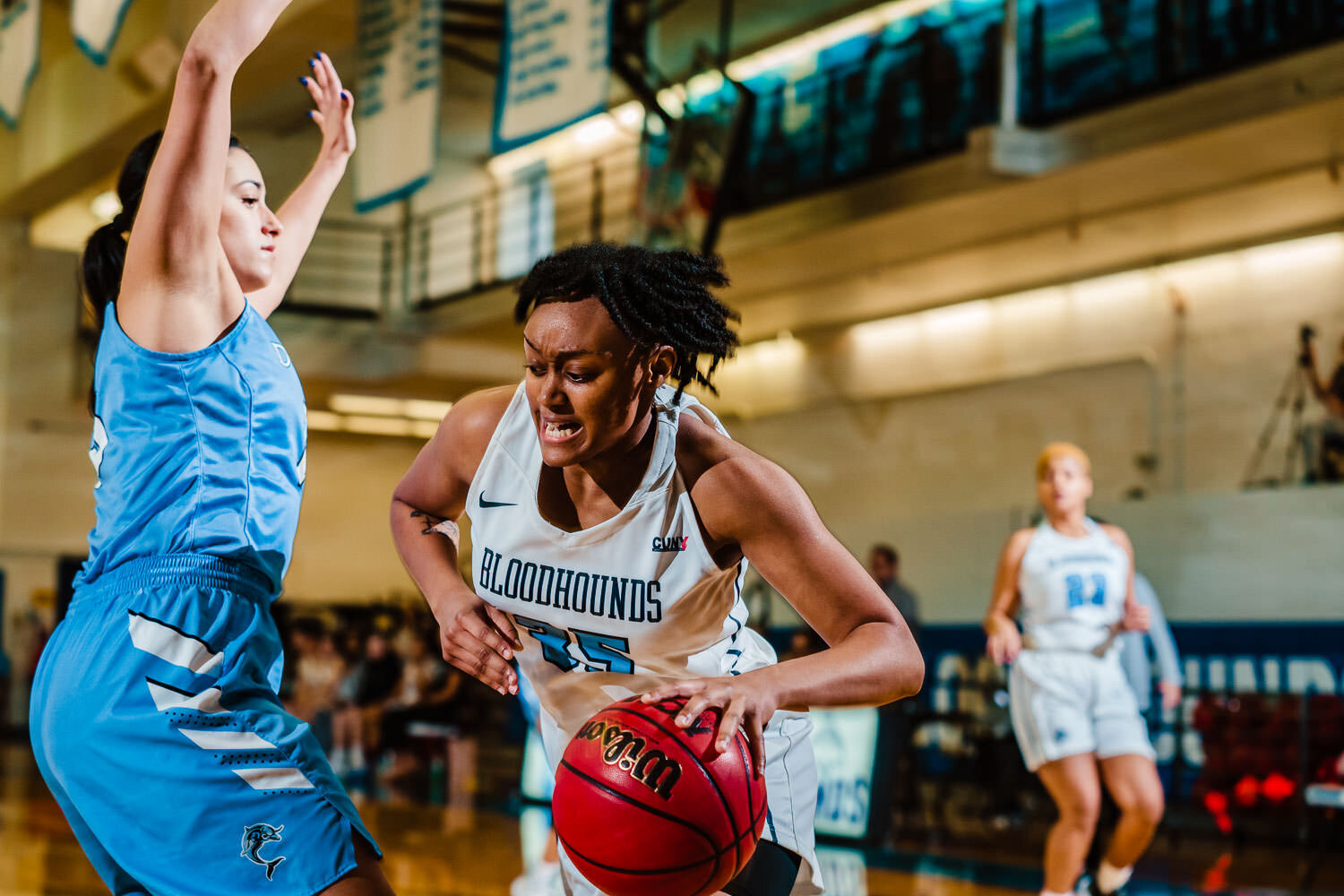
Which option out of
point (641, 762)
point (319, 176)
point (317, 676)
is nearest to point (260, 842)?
point (641, 762)

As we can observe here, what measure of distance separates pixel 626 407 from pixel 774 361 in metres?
14.9

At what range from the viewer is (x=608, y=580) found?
2.42 metres

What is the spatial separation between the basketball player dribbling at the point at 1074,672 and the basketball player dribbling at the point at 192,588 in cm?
393

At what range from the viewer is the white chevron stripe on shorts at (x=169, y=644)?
2195mm

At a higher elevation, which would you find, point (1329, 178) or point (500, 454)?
point (1329, 178)

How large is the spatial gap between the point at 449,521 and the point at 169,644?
0.73 metres

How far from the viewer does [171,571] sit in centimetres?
226

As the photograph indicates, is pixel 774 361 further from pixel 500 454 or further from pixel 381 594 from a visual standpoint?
pixel 500 454

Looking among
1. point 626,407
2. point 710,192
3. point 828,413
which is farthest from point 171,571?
point 828,413

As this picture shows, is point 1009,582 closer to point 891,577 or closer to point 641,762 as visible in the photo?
point 891,577

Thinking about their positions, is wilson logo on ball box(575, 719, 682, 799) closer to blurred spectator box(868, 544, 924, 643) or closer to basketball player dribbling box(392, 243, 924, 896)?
basketball player dribbling box(392, 243, 924, 896)

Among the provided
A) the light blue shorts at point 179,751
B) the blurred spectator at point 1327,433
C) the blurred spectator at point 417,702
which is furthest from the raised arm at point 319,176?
the blurred spectator at point 417,702

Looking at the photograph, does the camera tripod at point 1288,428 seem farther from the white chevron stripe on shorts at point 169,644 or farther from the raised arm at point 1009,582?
the white chevron stripe on shorts at point 169,644

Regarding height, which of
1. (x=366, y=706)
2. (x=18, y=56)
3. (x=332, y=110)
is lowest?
(x=366, y=706)
